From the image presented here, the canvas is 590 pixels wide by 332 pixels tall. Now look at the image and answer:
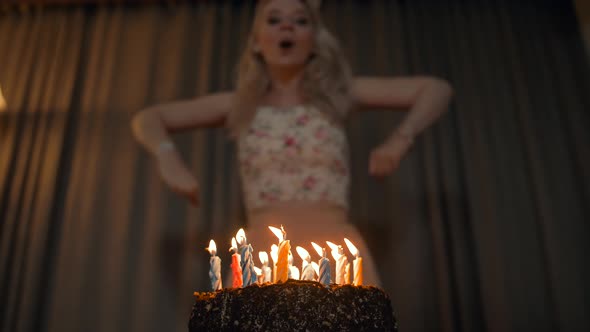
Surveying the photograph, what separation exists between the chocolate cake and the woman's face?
0.76 m

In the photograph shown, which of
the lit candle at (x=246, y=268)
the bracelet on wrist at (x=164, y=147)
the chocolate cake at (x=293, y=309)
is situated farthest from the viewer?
the bracelet on wrist at (x=164, y=147)

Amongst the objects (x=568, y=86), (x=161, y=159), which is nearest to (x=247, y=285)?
(x=161, y=159)

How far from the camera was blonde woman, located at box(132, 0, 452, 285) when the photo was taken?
1.22 metres

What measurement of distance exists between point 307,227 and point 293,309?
44cm

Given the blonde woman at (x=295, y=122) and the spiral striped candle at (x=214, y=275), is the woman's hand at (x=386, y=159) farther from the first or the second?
the spiral striped candle at (x=214, y=275)

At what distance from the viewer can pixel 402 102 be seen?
1.39 metres

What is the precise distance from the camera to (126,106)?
2.20 m

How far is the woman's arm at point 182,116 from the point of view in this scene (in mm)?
1373

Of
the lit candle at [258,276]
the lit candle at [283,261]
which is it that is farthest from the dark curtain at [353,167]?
the lit candle at [283,261]

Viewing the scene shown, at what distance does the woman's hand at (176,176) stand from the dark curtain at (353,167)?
663 millimetres

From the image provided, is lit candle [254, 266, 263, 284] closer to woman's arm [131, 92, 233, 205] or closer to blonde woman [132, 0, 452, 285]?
blonde woman [132, 0, 452, 285]

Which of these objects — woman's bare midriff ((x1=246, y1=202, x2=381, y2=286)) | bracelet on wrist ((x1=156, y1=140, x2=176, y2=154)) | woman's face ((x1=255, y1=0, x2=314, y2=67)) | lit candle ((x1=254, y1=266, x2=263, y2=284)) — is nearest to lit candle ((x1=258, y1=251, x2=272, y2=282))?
lit candle ((x1=254, y1=266, x2=263, y2=284))

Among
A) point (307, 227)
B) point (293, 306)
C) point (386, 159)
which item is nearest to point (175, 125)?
point (307, 227)

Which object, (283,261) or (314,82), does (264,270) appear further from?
(314,82)
